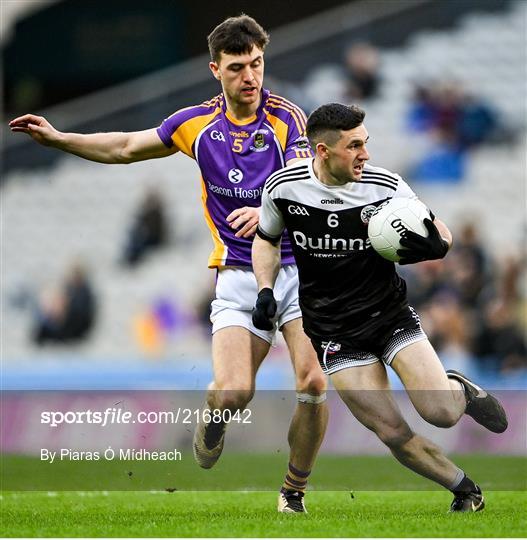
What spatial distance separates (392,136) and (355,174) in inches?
420

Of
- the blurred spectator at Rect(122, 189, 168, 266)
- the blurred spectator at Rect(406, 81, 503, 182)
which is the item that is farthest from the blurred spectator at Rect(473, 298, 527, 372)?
the blurred spectator at Rect(122, 189, 168, 266)

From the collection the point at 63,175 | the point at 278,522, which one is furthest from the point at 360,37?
the point at 278,522

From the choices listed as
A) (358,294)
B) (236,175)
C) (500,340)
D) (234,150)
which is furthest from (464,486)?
(500,340)

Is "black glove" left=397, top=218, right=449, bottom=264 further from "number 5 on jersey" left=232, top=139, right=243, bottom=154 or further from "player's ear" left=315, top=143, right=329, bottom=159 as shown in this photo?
"number 5 on jersey" left=232, top=139, right=243, bottom=154

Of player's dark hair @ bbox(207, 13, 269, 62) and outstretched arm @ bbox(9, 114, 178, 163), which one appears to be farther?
outstretched arm @ bbox(9, 114, 178, 163)

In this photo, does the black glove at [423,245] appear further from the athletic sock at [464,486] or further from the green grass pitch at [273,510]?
the green grass pitch at [273,510]

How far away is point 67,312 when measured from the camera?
17125mm

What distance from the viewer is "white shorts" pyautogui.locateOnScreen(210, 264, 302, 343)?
774 centimetres

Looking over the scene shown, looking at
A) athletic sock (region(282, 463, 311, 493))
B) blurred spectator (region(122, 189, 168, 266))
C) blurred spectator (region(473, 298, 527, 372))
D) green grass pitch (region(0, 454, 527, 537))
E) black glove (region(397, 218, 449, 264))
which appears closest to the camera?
green grass pitch (region(0, 454, 527, 537))

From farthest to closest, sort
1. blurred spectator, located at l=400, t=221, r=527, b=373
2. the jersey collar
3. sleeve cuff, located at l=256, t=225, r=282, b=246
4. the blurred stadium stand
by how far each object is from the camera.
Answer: the blurred stadium stand, blurred spectator, located at l=400, t=221, r=527, b=373, the jersey collar, sleeve cuff, located at l=256, t=225, r=282, b=246

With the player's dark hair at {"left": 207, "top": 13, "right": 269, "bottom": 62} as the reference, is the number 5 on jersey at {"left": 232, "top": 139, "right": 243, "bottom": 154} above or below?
below

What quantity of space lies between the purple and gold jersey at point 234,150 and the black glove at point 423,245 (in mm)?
1039

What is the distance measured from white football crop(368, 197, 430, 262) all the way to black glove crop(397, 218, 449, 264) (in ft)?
0.08

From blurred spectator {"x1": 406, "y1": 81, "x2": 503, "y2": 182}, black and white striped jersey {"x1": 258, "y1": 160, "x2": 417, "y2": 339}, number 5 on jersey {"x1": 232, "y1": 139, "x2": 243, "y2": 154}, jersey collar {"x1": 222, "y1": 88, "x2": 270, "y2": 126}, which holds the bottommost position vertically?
black and white striped jersey {"x1": 258, "y1": 160, "x2": 417, "y2": 339}
